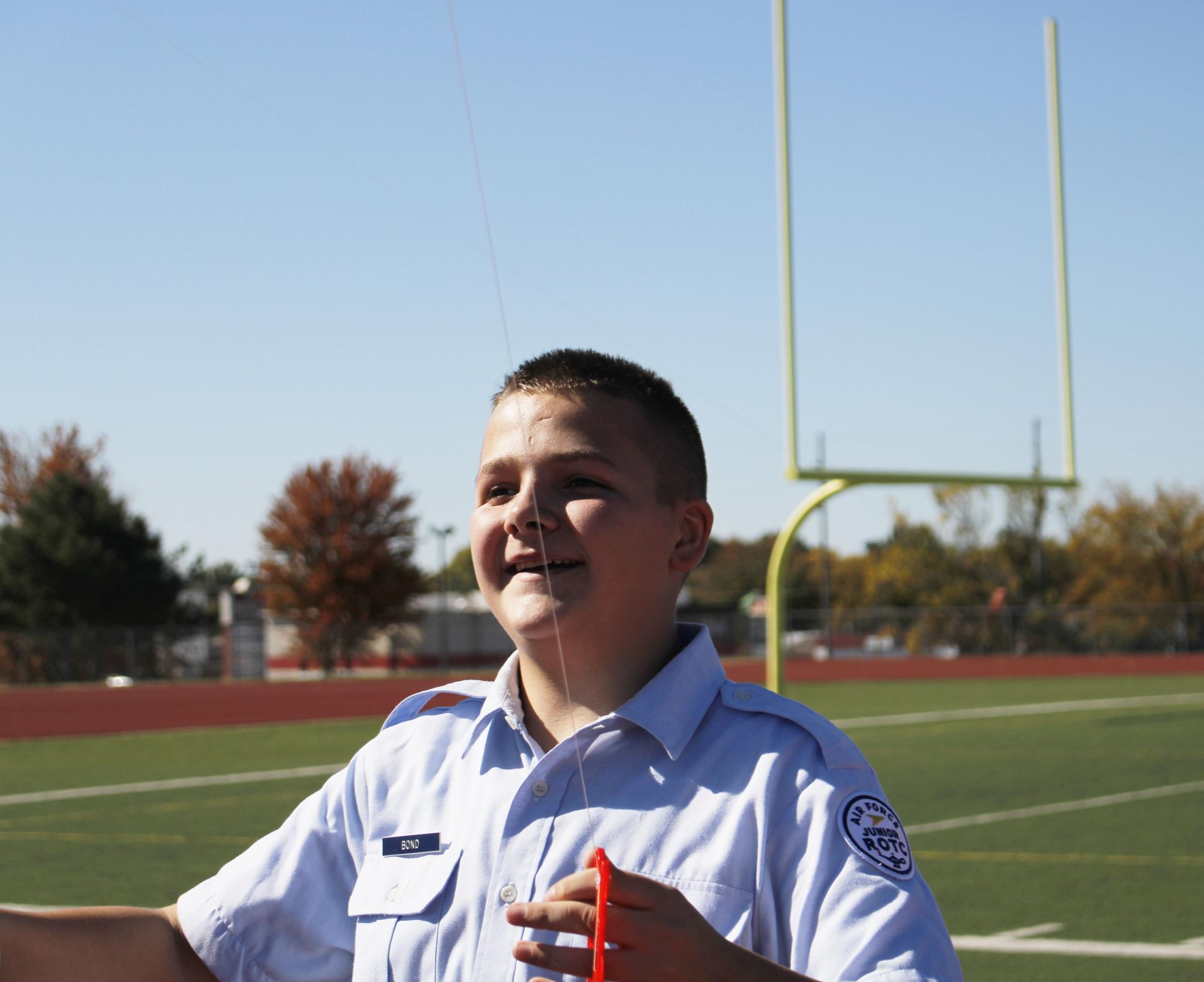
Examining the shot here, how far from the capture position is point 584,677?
6.49 ft

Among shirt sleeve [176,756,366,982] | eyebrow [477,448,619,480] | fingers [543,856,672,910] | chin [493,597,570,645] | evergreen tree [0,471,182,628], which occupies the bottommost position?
shirt sleeve [176,756,366,982]

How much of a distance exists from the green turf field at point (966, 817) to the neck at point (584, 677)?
15.4 ft

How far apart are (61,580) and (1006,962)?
50.2 meters

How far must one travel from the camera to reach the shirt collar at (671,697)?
1.88m

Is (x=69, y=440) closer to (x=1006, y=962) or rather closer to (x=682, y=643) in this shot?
(x=1006, y=962)

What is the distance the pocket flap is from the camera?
1902 mm

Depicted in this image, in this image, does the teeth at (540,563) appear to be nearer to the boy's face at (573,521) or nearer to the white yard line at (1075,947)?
the boy's face at (573,521)

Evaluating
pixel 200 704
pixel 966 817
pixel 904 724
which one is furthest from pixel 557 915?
pixel 200 704

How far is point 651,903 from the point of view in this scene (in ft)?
4.95

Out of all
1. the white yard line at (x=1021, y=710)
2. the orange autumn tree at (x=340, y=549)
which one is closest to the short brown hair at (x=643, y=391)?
the white yard line at (x=1021, y=710)

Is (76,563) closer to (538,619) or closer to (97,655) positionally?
(97,655)

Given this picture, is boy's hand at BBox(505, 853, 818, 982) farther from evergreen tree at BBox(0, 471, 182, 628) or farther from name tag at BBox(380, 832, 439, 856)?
evergreen tree at BBox(0, 471, 182, 628)

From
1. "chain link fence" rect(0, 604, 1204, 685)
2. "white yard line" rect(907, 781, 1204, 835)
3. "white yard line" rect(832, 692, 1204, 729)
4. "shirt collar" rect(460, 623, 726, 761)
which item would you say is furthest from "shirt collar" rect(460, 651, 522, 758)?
"chain link fence" rect(0, 604, 1204, 685)

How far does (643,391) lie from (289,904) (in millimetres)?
764
